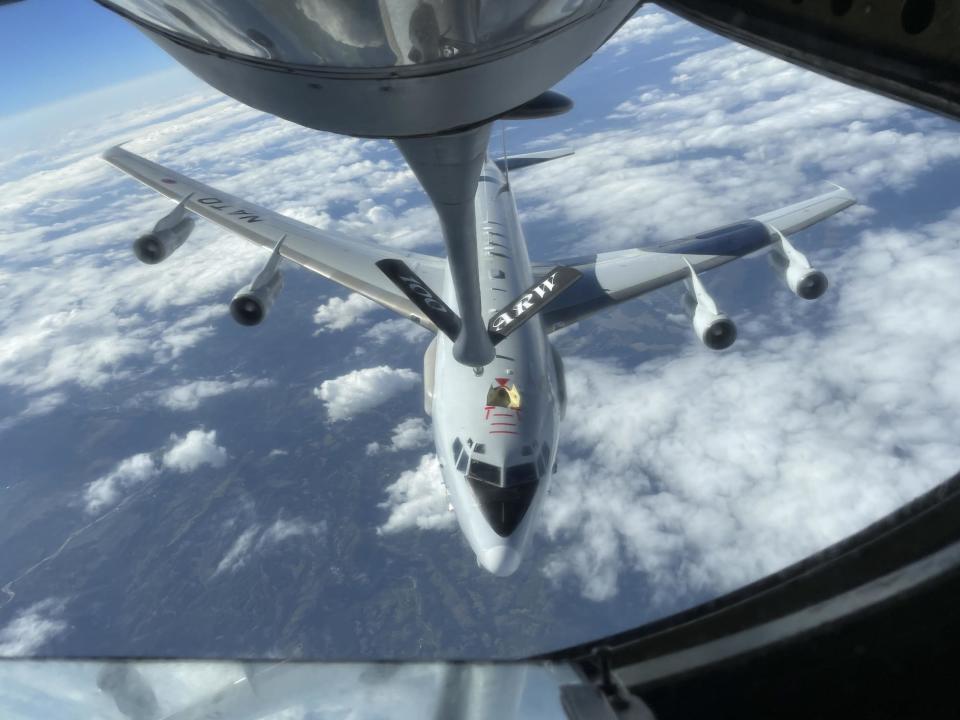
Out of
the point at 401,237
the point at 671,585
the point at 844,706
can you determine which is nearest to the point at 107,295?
the point at 401,237

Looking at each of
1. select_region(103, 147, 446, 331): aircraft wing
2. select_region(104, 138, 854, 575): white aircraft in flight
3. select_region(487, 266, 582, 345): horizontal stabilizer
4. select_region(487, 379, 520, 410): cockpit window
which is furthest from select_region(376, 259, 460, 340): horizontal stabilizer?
select_region(103, 147, 446, 331): aircraft wing

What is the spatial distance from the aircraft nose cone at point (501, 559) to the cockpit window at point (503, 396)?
281 centimetres

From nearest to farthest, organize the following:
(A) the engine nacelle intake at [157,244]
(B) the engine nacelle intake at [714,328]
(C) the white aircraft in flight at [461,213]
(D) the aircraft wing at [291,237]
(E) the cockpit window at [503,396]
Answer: (C) the white aircraft in flight at [461,213]
(E) the cockpit window at [503,396]
(A) the engine nacelle intake at [157,244]
(B) the engine nacelle intake at [714,328]
(D) the aircraft wing at [291,237]

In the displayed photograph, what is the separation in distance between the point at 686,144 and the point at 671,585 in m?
71.9

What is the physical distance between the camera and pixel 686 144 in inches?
3371

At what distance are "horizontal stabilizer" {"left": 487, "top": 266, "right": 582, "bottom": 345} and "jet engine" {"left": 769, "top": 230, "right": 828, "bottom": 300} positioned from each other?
11.2 metres

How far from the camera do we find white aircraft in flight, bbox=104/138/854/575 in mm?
10891

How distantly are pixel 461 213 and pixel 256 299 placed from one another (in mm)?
12331

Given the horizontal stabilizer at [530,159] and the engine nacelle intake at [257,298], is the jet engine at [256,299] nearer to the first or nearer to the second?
the engine nacelle intake at [257,298]

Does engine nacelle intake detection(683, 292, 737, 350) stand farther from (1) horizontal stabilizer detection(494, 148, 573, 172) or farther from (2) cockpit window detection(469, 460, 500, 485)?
(1) horizontal stabilizer detection(494, 148, 573, 172)

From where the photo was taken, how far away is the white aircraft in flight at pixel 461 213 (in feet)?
5.35

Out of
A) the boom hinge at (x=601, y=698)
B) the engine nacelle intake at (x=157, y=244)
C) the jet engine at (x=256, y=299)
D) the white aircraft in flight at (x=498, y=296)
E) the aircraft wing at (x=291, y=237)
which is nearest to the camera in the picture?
the boom hinge at (x=601, y=698)

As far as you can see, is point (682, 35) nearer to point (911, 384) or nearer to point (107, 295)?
point (911, 384)

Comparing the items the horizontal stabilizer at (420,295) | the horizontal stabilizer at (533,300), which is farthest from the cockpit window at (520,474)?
the horizontal stabilizer at (420,295)
